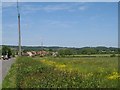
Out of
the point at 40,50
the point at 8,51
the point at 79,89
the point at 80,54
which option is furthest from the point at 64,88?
the point at 8,51

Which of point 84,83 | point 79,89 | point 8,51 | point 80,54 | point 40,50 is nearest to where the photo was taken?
point 79,89

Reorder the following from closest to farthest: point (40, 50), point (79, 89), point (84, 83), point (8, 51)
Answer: point (79, 89)
point (84, 83)
point (40, 50)
point (8, 51)

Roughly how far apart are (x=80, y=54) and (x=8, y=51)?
2561 centimetres

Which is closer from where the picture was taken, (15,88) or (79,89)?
(79,89)

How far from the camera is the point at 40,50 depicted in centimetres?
7419

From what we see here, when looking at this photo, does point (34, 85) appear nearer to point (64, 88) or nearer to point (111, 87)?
point (64, 88)

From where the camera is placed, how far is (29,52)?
7550 cm

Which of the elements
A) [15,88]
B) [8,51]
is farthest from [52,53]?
[15,88]

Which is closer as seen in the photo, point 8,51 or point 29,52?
point 29,52

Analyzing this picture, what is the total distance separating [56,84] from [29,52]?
213 ft

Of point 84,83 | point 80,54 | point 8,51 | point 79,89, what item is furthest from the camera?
point 8,51

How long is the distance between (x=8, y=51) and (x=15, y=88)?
75861 millimetres

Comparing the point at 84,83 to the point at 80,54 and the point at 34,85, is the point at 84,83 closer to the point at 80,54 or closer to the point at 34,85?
the point at 34,85

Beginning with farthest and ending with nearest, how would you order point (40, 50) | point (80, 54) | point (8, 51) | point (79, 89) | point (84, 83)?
1. point (8, 51)
2. point (40, 50)
3. point (80, 54)
4. point (84, 83)
5. point (79, 89)
